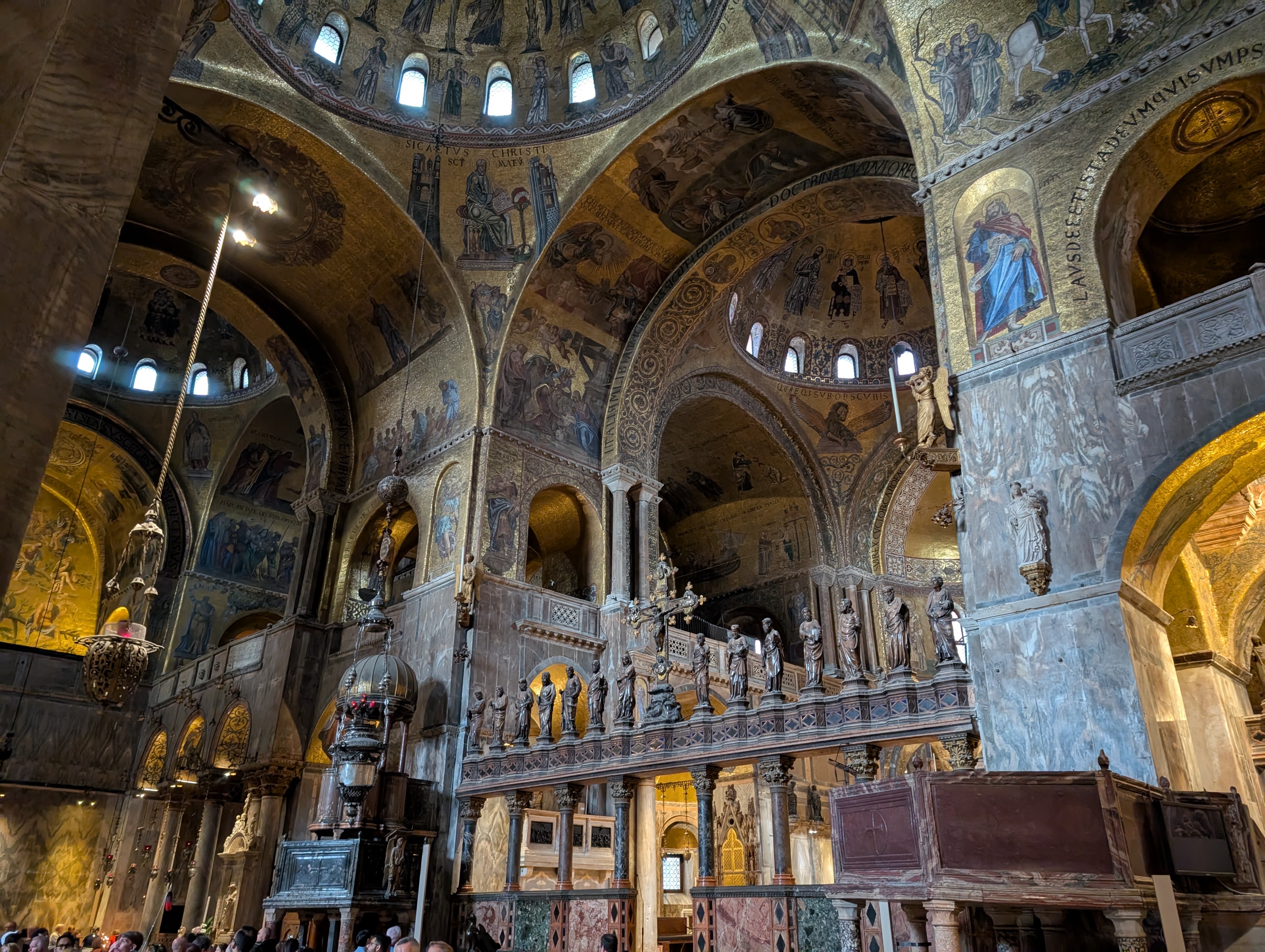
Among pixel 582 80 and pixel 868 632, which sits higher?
pixel 582 80

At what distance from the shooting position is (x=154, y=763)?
20.8 meters

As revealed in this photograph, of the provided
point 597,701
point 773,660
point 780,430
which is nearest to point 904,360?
point 780,430

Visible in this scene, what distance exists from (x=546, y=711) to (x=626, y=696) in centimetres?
159

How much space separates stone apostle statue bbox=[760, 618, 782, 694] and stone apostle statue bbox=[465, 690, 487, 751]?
5.23m

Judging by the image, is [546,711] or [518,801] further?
[546,711]

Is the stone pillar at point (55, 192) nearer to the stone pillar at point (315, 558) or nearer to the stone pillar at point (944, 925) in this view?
the stone pillar at point (944, 925)

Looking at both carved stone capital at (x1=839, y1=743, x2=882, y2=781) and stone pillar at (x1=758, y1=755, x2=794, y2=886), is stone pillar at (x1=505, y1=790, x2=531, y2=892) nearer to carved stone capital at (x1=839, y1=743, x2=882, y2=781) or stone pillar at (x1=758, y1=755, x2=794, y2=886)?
stone pillar at (x1=758, y1=755, x2=794, y2=886)

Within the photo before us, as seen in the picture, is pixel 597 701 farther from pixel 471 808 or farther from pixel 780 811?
pixel 780 811

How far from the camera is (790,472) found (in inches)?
867

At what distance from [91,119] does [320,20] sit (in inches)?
638

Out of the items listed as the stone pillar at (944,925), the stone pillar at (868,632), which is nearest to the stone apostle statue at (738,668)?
the stone pillar at (944,925)

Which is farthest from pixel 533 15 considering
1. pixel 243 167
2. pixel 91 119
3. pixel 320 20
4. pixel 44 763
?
pixel 44 763

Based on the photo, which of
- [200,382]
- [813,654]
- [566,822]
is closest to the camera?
[813,654]

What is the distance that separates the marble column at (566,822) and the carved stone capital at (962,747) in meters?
5.29
